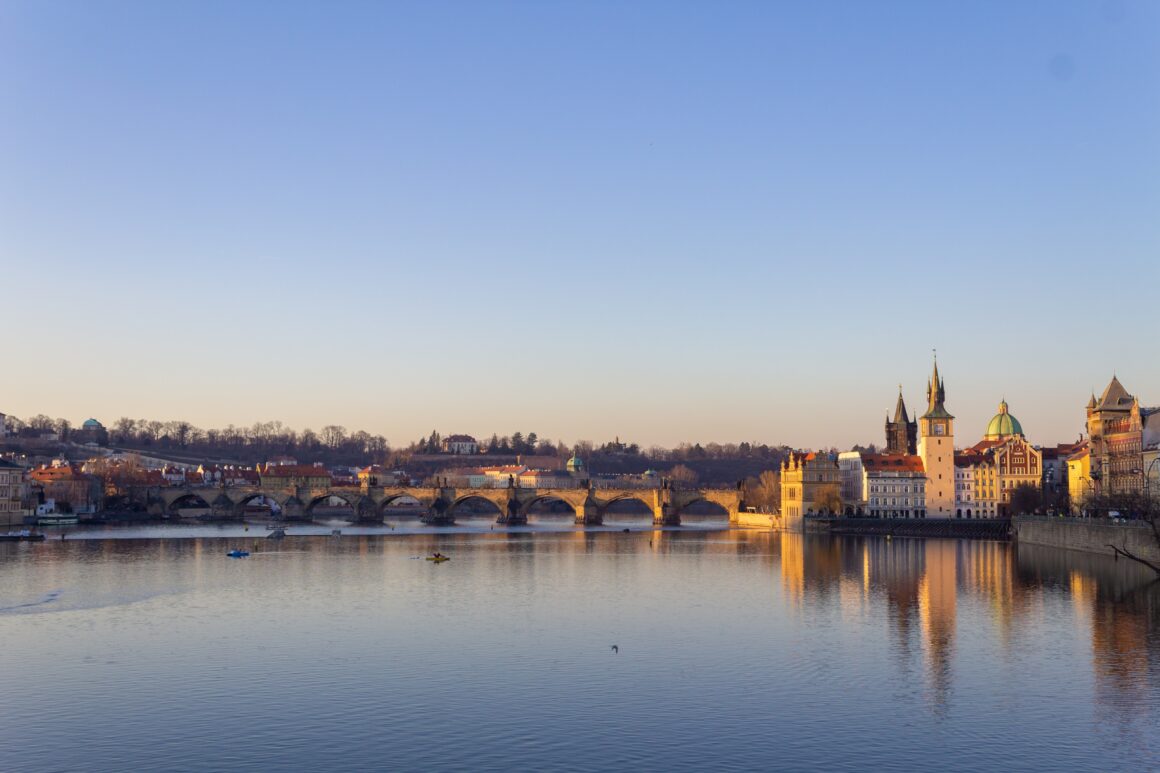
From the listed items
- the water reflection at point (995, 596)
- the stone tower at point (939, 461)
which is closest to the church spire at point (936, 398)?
the stone tower at point (939, 461)

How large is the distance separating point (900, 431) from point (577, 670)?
13296cm

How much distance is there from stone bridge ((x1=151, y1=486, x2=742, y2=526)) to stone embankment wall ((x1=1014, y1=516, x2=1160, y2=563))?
55.4 metres

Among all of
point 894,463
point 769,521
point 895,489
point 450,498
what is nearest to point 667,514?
point 769,521

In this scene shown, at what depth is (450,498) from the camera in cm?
15800

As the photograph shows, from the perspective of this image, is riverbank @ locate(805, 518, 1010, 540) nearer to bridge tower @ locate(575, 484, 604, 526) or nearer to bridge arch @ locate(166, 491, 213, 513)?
bridge tower @ locate(575, 484, 604, 526)

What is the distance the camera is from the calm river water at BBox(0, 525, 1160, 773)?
26.6m

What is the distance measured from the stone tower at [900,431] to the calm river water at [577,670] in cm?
9181

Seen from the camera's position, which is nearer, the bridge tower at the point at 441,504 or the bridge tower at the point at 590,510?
the bridge tower at the point at 590,510

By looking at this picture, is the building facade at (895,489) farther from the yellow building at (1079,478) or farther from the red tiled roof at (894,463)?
the yellow building at (1079,478)

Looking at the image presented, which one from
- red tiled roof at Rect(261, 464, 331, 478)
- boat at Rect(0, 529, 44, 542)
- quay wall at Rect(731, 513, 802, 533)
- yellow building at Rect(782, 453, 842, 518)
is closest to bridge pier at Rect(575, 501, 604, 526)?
quay wall at Rect(731, 513, 802, 533)

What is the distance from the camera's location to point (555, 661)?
124ft

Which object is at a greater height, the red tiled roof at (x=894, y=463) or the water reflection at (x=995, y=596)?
the red tiled roof at (x=894, y=463)

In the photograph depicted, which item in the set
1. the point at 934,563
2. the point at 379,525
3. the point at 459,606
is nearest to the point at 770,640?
the point at 459,606

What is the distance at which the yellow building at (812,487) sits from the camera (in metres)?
133
